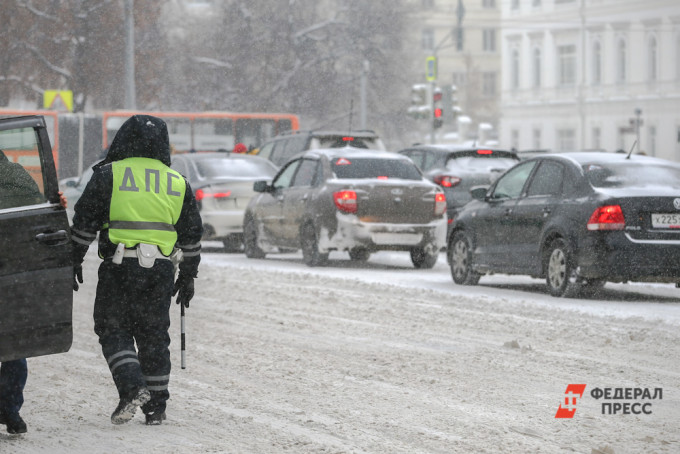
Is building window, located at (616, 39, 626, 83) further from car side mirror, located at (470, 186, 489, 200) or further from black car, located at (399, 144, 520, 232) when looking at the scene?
car side mirror, located at (470, 186, 489, 200)

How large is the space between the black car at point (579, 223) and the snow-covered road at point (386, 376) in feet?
1.16

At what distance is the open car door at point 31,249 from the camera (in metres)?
6.73

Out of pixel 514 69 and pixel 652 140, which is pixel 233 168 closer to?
pixel 652 140

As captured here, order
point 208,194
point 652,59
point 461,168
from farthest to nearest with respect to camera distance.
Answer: point 652,59 < point 208,194 < point 461,168

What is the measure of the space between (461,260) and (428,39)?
95.6m

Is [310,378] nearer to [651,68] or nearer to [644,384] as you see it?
[644,384]

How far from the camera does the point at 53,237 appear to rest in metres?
6.88

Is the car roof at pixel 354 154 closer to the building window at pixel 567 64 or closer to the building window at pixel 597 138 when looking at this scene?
the building window at pixel 597 138

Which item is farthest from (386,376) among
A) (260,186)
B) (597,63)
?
(597,63)

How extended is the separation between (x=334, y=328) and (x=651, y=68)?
192 ft

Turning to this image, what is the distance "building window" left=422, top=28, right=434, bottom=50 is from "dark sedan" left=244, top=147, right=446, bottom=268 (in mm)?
90757

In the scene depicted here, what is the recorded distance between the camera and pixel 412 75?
63.9 metres

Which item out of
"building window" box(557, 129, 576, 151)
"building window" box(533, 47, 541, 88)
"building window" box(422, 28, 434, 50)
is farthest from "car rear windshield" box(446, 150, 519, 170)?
"building window" box(422, 28, 434, 50)

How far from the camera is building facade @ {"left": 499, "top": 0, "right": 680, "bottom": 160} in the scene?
217 feet
